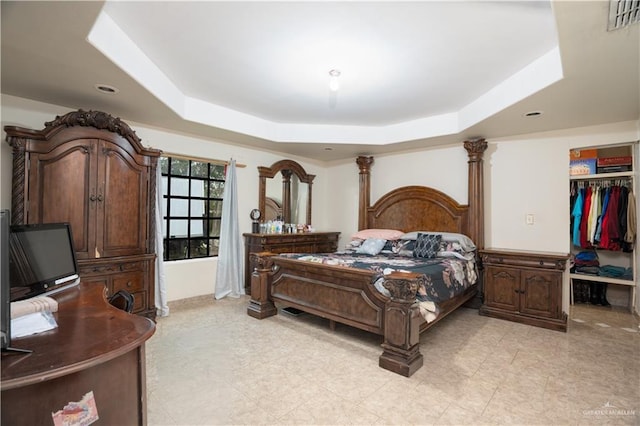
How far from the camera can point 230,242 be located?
15.0 feet

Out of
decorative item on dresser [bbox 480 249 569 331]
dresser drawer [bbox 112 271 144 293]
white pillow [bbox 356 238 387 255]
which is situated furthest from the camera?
white pillow [bbox 356 238 387 255]

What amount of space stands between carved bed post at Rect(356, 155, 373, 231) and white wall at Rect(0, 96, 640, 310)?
0.78ft

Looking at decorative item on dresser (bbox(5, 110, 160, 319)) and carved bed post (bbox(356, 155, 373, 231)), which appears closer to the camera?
decorative item on dresser (bbox(5, 110, 160, 319))

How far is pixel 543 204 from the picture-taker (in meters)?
3.85

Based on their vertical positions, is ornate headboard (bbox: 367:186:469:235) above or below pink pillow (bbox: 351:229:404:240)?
above

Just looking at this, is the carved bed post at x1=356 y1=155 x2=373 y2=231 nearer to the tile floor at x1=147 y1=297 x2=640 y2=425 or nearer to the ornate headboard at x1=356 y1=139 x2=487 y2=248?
the ornate headboard at x1=356 y1=139 x2=487 y2=248

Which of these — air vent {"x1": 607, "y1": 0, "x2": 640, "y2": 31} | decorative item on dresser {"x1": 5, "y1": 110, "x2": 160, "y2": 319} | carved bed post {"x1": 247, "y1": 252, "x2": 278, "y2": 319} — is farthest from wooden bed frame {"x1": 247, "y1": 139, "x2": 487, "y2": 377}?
air vent {"x1": 607, "y1": 0, "x2": 640, "y2": 31}

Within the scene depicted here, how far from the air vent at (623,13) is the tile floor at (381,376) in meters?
2.32

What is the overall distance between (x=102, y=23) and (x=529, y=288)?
15.3ft

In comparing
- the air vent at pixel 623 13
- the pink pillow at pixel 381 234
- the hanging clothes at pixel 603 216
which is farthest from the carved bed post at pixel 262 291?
the hanging clothes at pixel 603 216

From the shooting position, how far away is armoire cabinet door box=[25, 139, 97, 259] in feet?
8.87

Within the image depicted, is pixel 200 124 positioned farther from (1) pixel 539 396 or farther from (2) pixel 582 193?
(2) pixel 582 193

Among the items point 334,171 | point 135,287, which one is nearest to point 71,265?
point 135,287

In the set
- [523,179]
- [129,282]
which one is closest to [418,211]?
[523,179]
